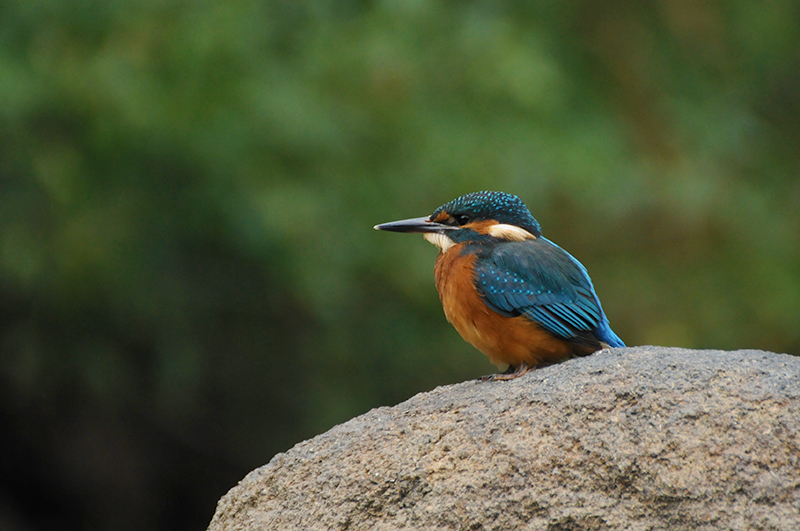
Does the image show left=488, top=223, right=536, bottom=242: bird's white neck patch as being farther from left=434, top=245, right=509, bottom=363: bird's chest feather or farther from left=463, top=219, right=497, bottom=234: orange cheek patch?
left=434, top=245, right=509, bottom=363: bird's chest feather

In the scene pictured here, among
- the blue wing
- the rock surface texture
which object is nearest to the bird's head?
the blue wing

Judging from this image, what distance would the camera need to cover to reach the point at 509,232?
11.6 feet

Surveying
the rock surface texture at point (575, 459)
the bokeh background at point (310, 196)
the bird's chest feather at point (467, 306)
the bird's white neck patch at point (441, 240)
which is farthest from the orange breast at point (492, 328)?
the bokeh background at point (310, 196)

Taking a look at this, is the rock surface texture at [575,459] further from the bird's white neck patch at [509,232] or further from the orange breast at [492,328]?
the bird's white neck patch at [509,232]

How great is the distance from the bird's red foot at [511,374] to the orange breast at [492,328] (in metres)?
0.02

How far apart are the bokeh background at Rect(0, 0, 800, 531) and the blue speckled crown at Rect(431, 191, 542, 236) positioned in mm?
1378

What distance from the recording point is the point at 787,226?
235 inches

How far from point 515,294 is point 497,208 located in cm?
46

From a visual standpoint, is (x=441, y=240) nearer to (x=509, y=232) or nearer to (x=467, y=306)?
(x=509, y=232)

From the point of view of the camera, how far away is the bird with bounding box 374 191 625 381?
10.6ft

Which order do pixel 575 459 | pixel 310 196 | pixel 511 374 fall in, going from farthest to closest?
pixel 310 196 → pixel 511 374 → pixel 575 459

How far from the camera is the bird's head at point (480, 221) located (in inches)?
140

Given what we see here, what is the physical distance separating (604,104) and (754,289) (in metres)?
1.58

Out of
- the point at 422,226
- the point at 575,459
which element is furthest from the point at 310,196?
the point at 575,459
